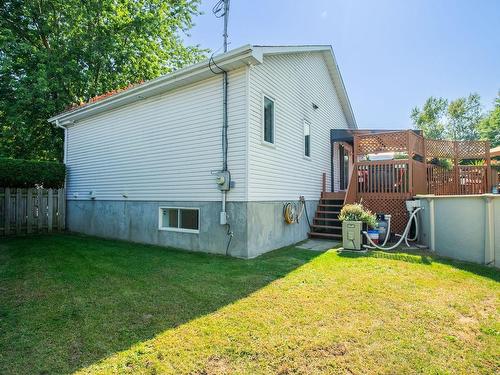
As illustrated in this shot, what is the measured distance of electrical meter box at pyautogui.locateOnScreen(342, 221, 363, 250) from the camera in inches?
281

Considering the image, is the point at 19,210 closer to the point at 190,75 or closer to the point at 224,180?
the point at 190,75

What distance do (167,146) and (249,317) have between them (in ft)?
18.6

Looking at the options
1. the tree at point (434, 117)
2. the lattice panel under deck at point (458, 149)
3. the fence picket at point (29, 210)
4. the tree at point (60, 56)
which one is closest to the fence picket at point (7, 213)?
the fence picket at point (29, 210)

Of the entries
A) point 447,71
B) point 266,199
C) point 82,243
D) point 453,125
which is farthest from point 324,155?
point 453,125

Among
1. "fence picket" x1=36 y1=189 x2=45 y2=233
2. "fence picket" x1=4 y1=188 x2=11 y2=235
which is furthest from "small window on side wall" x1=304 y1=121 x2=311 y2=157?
"fence picket" x1=4 y1=188 x2=11 y2=235

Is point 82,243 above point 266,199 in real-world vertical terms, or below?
below

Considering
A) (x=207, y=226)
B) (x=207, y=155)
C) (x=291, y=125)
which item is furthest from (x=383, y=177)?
(x=207, y=226)

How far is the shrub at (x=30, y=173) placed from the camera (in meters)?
9.49

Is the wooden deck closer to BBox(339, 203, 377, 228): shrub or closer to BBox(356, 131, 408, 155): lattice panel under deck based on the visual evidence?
BBox(356, 131, 408, 155): lattice panel under deck

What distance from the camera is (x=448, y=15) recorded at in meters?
11.6

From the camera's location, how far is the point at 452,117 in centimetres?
4144

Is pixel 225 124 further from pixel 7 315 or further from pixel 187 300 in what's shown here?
pixel 7 315

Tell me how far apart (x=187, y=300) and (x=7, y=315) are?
6.82 ft

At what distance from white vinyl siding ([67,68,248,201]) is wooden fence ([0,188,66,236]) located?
1.06 m
